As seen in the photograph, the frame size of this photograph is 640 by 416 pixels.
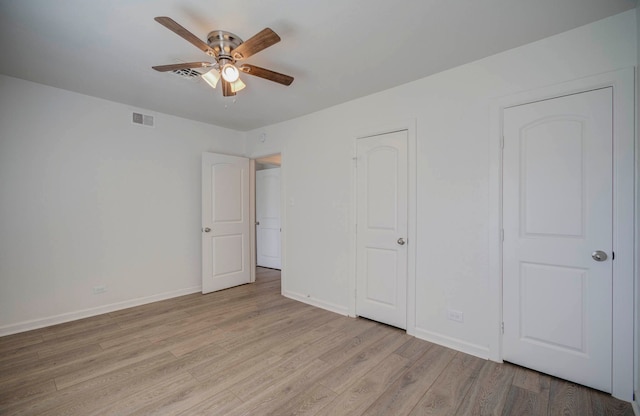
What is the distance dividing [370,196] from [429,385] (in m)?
1.86

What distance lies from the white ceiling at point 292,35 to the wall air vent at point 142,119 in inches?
24.1

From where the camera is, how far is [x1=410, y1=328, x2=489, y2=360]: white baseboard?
246 cm

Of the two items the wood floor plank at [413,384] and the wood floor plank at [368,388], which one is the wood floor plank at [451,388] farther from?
the wood floor plank at [368,388]

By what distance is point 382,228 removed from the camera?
10.3 ft

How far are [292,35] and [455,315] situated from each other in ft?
8.98

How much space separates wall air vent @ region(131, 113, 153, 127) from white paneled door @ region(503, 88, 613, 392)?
163 inches

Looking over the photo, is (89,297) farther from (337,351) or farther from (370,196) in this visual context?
(370,196)

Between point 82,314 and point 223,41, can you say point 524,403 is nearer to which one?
point 223,41

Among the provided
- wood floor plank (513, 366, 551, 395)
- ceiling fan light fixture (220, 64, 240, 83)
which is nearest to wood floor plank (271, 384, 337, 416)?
wood floor plank (513, 366, 551, 395)

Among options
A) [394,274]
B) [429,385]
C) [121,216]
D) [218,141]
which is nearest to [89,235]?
[121,216]

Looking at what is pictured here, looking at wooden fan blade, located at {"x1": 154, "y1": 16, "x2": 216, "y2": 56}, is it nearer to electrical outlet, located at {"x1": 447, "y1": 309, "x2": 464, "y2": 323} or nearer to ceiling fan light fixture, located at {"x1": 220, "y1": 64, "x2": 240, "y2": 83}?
ceiling fan light fixture, located at {"x1": 220, "y1": 64, "x2": 240, "y2": 83}

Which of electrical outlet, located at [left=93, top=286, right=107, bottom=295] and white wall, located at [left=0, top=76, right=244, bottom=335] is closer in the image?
white wall, located at [left=0, top=76, right=244, bottom=335]

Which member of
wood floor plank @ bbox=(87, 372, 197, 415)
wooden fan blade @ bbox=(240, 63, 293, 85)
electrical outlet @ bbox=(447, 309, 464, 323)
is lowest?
wood floor plank @ bbox=(87, 372, 197, 415)

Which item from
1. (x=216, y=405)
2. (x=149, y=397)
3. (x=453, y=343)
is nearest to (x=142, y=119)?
(x=149, y=397)
